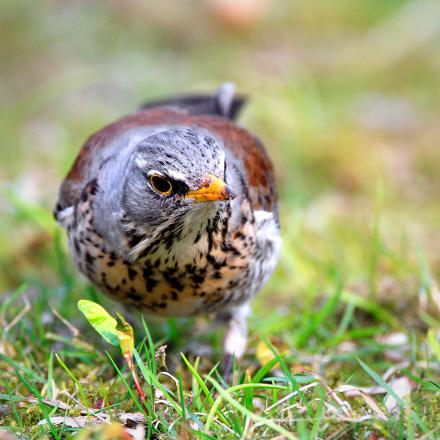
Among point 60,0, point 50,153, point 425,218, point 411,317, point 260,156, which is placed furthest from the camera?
point 60,0

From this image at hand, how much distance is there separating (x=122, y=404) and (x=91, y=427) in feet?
1.28

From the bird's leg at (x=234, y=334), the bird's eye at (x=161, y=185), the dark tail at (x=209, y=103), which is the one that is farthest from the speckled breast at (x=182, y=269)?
the dark tail at (x=209, y=103)

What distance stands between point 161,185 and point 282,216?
3.45 metres

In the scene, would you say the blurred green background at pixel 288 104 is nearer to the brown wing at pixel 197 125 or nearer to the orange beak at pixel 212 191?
the brown wing at pixel 197 125

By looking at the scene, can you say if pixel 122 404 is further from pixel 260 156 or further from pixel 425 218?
pixel 425 218

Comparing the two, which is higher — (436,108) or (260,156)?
(260,156)

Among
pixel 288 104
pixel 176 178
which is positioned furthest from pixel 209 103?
pixel 288 104

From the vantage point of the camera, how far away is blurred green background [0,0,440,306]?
646cm

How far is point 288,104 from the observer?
8.95 metres

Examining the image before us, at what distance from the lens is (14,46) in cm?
1050

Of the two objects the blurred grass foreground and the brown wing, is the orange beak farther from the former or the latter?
the brown wing

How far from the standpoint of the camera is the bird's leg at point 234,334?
200 inches

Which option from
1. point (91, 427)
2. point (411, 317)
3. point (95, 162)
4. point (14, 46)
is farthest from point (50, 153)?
point (91, 427)

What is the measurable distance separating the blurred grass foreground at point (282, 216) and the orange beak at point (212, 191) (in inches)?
29.6
